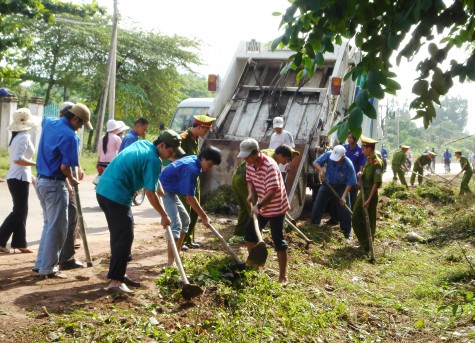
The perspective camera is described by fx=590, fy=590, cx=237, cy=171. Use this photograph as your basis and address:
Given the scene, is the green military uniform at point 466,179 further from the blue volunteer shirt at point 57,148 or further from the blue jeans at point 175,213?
the blue volunteer shirt at point 57,148

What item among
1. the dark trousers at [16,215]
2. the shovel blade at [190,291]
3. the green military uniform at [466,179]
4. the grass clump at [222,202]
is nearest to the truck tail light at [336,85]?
the grass clump at [222,202]

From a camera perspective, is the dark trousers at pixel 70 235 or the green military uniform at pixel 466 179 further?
the green military uniform at pixel 466 179

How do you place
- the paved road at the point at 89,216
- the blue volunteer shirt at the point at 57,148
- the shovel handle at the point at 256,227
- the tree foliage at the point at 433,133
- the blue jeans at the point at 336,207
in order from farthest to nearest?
1. the tree foliage at the point at 433,133
2. the blue jeans at the point at 336,207
3. the paved road at the point at 89,216
4. the shovel handle at the point at 256,227
5. the blue volunteer shirt at the point at 57,148

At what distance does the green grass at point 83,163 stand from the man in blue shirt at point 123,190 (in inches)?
387

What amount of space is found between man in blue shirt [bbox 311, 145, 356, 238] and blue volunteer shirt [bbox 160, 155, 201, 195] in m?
3.38

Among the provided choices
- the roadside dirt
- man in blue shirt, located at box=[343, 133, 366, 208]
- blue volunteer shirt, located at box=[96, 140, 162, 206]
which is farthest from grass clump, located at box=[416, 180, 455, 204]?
blue volunteer shirt, located at box=[96, 140, 162, 206]

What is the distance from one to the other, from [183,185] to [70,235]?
4.27ft

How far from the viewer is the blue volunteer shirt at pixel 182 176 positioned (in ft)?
19.5

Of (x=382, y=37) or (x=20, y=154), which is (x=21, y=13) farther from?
(x=382, y=37)

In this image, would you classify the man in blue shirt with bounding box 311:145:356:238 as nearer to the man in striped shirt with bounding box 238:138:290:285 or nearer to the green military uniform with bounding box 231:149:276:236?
the green military uniform with bounding box 231:149:276:236

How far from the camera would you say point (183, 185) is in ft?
19.6

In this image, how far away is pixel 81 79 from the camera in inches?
1021

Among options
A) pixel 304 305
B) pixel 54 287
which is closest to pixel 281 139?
pixel 304 305

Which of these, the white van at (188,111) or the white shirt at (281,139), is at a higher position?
the white van at (188,111)
